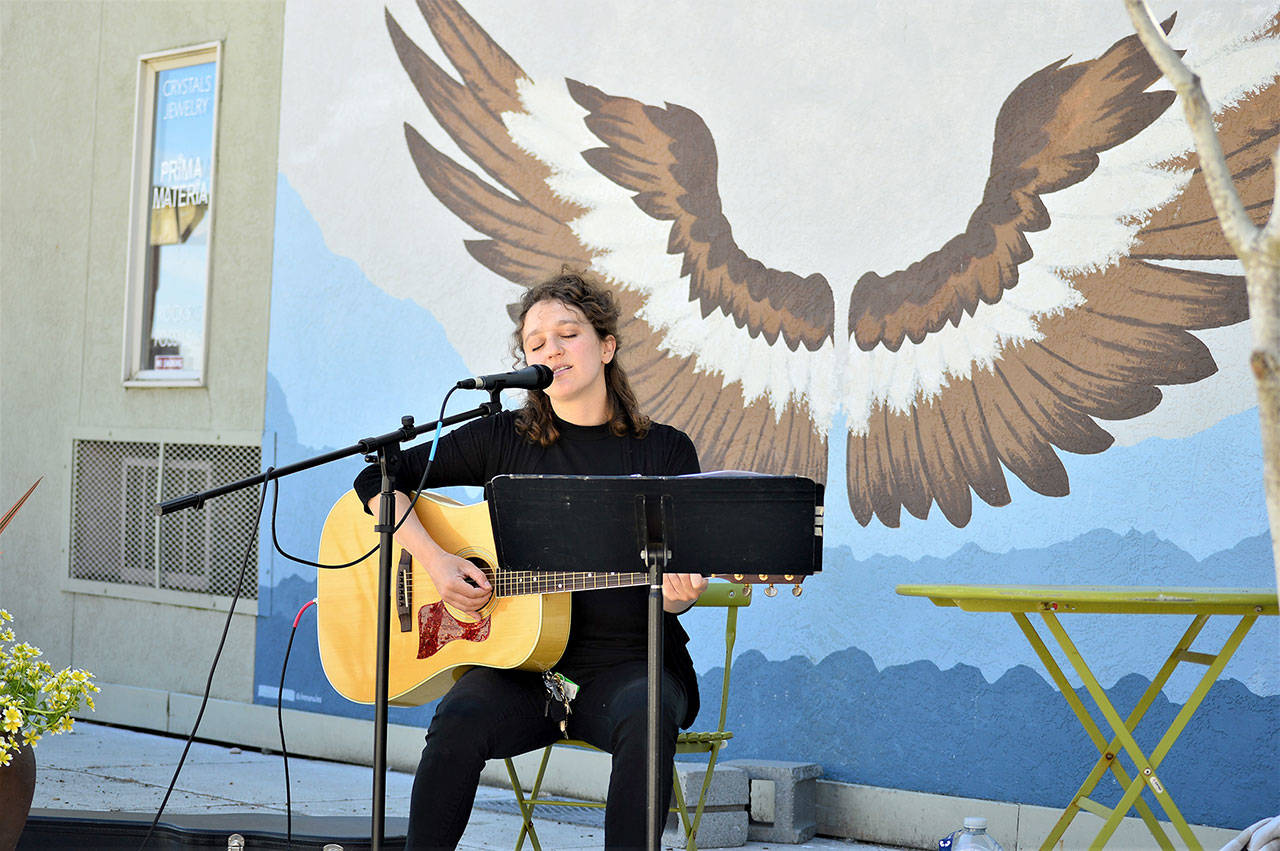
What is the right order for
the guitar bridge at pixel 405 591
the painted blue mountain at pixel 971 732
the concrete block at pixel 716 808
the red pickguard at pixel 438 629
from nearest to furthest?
1. the red pickguard at pixel 438 629
2. the guitar bridge at pixel 405 591
3. the painted blue mountain at pixel 971 732
4. the concrete block at pixel 716 808

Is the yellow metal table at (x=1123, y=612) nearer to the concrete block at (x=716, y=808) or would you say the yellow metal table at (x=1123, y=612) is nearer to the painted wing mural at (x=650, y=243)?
the concrete block at (x=716, y=808)

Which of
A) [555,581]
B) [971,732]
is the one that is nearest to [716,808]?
[971,732]

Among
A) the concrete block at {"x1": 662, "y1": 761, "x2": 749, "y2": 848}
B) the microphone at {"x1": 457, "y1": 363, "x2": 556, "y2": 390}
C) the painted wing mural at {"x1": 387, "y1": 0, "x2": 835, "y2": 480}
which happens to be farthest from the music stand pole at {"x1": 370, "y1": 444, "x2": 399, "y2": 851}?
the painted wing mural at {"x1": 387, "y1": 0, "x2": 835, "y2": 480}

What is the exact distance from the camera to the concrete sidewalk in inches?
168

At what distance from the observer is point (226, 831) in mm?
3449

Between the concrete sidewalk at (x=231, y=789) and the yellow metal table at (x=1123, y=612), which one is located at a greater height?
the yellow metal table at (x=1123, y=612)

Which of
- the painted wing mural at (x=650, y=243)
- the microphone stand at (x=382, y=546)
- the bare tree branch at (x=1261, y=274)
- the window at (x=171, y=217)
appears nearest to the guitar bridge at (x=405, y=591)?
the microphone stand at (x=382, y=546)

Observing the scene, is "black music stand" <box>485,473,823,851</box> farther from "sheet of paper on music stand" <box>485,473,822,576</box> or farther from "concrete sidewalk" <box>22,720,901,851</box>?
"concrete sidewalk" <box>22,720,901,851</box>

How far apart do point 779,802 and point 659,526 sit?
1.87 m

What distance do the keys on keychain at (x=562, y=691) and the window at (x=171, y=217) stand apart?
347cm

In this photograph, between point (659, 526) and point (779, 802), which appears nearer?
point (659, 526)

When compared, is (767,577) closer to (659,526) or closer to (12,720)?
(659,526)

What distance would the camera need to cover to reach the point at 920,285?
4.17 metres

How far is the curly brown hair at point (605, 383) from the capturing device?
3.32 metres
